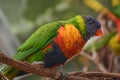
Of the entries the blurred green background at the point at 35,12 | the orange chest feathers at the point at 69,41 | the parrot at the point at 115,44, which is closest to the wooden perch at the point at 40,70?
the orange chest feathers at the point at 69,41

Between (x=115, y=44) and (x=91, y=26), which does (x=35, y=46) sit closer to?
(x=91, y=26)

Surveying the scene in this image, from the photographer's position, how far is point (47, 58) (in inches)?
45.2

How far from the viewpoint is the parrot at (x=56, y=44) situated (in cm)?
115

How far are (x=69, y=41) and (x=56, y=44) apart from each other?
43mm

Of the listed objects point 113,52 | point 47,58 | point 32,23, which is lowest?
point 113,52

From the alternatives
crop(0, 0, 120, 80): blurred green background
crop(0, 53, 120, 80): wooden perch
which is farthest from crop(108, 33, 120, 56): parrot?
crop(0, 53, 120, 80): wooden perch

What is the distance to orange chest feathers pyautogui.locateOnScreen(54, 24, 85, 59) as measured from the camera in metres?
1.15

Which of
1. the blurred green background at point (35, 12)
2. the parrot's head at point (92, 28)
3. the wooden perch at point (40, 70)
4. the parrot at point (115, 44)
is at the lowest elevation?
the parrot at point (115, 44)

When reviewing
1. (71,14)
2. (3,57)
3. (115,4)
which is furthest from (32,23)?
(3,57)

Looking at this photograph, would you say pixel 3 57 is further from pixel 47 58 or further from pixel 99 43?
pixel 99 43

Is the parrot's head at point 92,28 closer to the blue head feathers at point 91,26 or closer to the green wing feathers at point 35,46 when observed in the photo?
the blue head feathers at point 91,26

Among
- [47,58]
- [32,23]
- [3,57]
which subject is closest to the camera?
[3,57]

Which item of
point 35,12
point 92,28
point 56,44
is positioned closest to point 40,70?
point 56,44

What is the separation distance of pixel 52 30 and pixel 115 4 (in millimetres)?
1179
